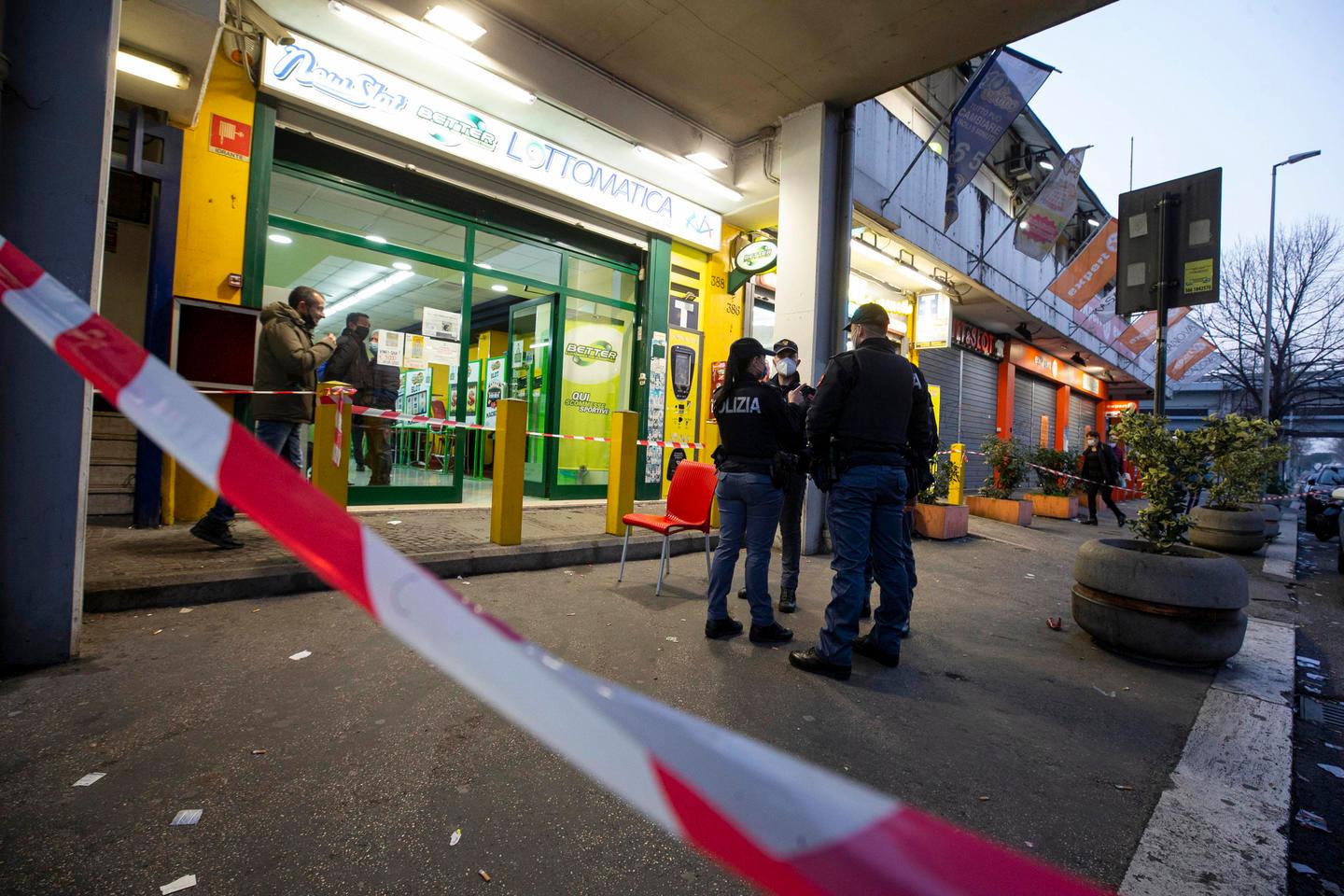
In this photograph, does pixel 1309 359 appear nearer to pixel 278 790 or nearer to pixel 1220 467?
pixel 1220 467

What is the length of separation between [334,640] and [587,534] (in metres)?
3.01

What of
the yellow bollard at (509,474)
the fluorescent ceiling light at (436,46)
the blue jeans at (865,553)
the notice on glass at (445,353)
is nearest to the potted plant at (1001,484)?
the blue jeans at (865,553)

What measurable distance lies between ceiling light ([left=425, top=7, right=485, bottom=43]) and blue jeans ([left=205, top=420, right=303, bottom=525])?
3.88m

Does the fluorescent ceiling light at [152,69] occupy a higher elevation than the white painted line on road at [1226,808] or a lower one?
higher

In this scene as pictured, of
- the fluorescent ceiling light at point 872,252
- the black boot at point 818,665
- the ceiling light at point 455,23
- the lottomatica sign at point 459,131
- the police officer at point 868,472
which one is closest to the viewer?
the black boot at point 818,665

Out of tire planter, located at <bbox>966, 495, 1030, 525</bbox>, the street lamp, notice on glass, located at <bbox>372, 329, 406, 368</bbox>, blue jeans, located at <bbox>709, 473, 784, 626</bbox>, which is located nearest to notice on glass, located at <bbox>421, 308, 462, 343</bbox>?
notice on glass, located at <bbox>372, 329, 406, 368</bbox>

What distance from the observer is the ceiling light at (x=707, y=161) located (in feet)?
26.4

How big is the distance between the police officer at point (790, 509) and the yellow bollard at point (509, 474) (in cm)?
213

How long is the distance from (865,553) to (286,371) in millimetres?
4704

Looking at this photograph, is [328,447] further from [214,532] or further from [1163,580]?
[1163,580]

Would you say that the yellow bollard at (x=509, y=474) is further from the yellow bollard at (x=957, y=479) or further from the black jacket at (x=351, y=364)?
the yellow bollard at (x=957, y=479)

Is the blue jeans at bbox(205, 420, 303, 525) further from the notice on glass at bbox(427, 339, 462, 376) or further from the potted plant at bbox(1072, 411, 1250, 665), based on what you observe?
the potted plant at bbox(1072, 411, 1250, 665)

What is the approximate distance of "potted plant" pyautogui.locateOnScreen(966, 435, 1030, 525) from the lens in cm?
1086

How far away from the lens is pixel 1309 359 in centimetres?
2170
